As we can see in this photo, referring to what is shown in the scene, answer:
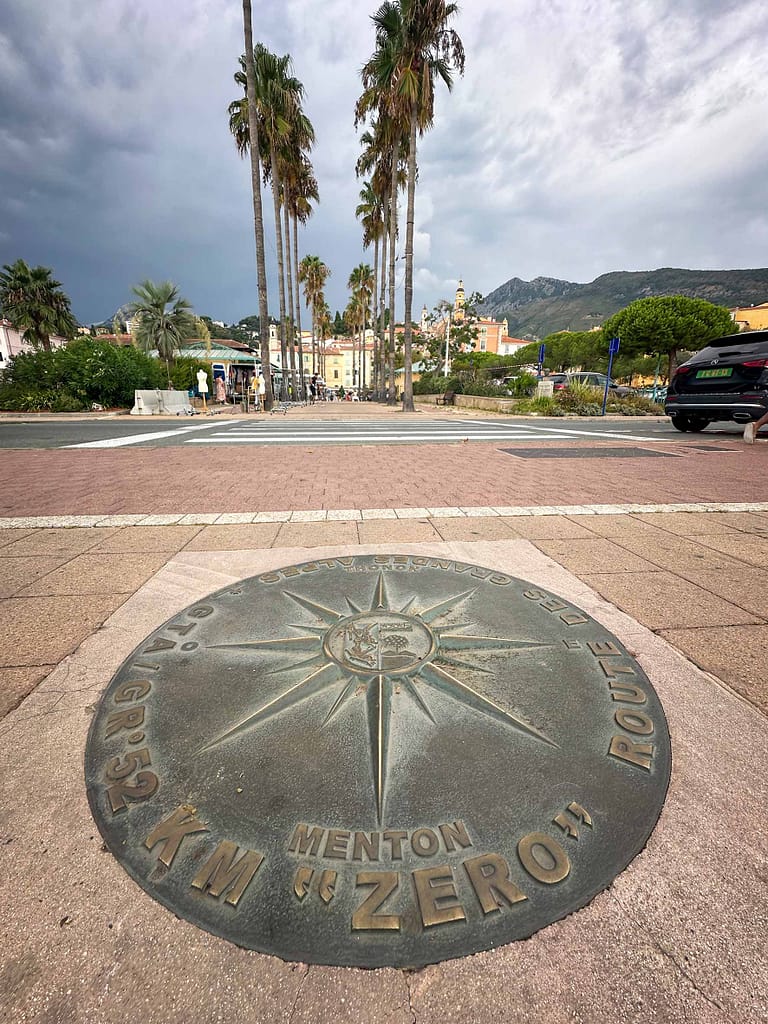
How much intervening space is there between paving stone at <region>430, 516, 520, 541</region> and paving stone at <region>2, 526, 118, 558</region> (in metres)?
2.40

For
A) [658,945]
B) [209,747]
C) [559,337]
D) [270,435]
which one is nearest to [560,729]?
[658,945]

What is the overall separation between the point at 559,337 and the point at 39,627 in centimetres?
7367

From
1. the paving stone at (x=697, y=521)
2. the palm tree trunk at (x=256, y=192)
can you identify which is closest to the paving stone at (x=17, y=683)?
the paving stone at (x=697, y=521)

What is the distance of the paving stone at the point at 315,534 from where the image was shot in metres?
3.10

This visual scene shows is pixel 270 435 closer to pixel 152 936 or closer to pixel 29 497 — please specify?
pixel 29 497

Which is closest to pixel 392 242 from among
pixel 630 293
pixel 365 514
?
pixel 365 514

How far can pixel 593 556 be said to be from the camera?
292 centimetres

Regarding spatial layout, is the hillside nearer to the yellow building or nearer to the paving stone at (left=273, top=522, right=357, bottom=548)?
the yellow building

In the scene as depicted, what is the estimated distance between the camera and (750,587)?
248 cm

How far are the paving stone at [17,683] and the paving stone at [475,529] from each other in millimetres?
2281

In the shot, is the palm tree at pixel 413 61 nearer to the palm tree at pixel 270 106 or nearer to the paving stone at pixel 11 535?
the palm tree at pixel 270 106

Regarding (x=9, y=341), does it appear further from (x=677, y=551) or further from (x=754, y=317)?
(x=754, y=317)

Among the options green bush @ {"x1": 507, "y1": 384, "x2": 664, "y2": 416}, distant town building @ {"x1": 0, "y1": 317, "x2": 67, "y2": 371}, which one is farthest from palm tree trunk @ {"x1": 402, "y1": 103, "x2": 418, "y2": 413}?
distant town building @ {"x1": 0, "y1": 317, "x2": 67, "y2": 371}

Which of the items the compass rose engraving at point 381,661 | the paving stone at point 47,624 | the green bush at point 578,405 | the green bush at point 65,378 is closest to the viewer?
the compass rose engraving at point 381,661
